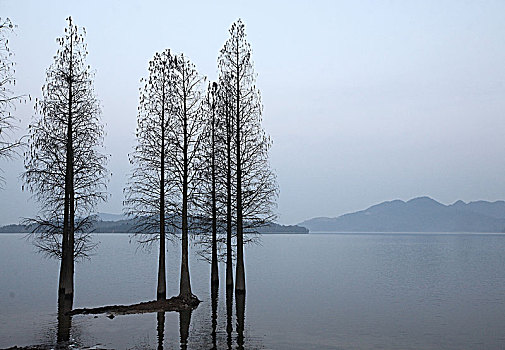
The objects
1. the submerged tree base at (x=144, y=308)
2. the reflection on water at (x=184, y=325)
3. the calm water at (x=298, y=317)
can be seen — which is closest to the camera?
the reflection on water at (x=184, y=325)

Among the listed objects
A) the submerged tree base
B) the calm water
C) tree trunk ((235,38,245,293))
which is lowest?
the calm water

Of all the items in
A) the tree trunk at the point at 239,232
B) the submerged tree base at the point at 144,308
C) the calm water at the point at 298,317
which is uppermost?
the tree trunk at the point at 239,232

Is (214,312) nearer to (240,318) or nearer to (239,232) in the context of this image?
(240,318)

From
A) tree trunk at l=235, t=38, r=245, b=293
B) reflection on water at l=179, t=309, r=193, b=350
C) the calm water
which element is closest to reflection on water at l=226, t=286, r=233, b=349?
the calm water

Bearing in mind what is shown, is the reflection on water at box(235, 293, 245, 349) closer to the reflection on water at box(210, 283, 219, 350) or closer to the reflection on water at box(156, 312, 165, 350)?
the reflection on water at box(210, 283, 219, 350)

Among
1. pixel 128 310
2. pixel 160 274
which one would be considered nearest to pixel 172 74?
pixel 160 274

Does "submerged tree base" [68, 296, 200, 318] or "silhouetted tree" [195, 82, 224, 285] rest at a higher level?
"silhouetted tree" [195, 82, 224, 285]

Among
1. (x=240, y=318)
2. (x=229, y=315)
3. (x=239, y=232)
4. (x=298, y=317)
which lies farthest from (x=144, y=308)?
(x=298, y=317)

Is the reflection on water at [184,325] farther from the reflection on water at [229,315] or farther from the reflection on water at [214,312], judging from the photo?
the reflection on water at [229,315]

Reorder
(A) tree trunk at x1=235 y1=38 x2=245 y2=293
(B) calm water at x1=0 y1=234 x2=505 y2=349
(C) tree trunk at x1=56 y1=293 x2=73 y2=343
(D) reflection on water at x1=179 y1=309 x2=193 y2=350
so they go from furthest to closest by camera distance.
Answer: (A) tree trunk at x1=235 y1=38 x2=245 y2=293
(B) calm water at x1=0 y1=234 x2=505 y2=349
(C) tree trunk at x1=56 y1=293 x2=73 y2=343
(D) reflection on water at x1=179 y1=309 x2=193 y2=350

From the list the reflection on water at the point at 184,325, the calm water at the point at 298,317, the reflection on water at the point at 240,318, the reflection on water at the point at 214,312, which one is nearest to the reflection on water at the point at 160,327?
the calm water at the point at 298,317

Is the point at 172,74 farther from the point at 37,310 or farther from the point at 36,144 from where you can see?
the point at 37,310

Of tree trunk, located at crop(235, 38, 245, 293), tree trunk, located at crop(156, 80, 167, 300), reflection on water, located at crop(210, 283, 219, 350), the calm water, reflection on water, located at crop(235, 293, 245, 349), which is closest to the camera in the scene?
reflection on water, located at crop(210, 283, 219, 350)

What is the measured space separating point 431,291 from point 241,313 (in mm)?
21611
